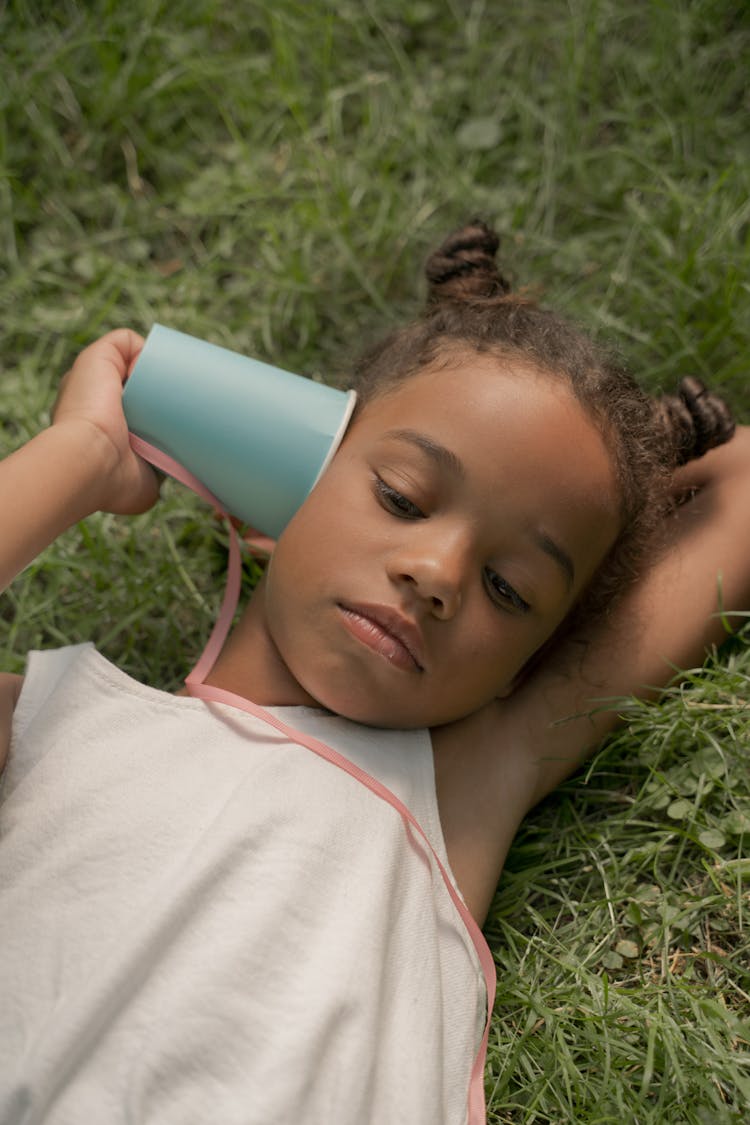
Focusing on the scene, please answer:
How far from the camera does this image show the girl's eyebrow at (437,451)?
6.01 ft

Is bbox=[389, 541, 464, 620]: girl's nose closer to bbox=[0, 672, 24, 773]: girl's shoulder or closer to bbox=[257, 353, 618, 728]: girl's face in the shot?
bbox=[257, 353, 618, 728]: girl's face

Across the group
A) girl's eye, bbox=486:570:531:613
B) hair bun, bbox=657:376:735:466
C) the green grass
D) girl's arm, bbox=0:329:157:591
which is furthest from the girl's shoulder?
hair bun, bbox=657:376:735:466

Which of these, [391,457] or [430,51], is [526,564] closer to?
[391,457]

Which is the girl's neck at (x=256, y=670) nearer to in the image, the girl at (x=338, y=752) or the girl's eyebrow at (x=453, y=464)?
the girl at (x=338, y=752)

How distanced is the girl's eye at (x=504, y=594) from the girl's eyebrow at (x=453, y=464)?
86 millimetres

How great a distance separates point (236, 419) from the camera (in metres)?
2.03

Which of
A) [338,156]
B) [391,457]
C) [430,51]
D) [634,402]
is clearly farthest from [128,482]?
[430,51]

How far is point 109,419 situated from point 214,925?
35.2 inches

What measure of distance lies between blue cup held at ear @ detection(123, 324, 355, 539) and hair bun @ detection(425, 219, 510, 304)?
0.37 metres

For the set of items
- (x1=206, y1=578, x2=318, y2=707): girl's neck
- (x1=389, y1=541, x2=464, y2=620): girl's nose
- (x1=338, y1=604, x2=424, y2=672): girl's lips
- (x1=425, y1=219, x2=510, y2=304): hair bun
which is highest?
(x1=425, y1=219, x2=510, y2=304): hair bun

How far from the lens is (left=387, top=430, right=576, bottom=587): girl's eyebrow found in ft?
6.02

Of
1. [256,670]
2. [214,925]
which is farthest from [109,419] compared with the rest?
[214,925]

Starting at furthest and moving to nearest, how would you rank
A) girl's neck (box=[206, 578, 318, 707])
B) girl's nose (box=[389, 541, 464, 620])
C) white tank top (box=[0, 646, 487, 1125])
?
girl's neck (box=[206, 578, 318, 707])
girl's nose (box=[389, 541, 464, 620])
white tank top (box=[0, 646, 487, 1125])

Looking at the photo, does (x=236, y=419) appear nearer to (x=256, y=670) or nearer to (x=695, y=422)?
(x=256, y=670)
